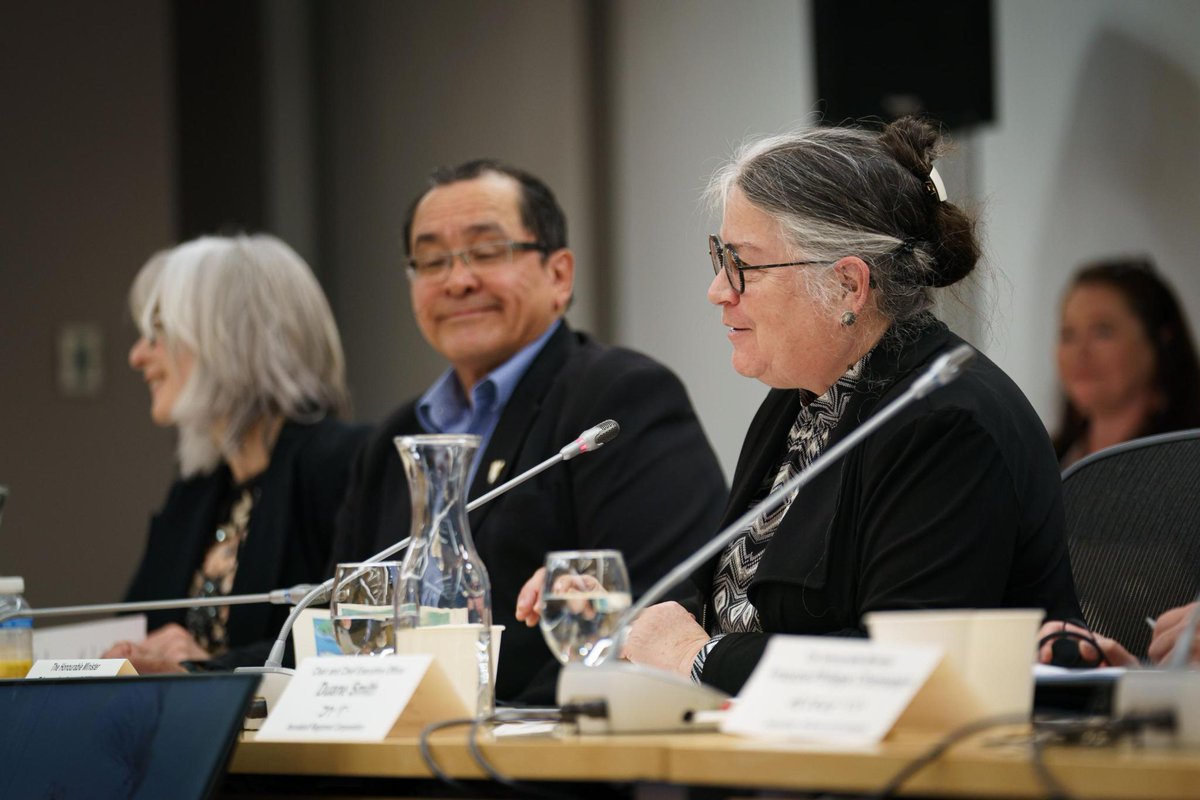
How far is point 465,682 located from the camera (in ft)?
4.42

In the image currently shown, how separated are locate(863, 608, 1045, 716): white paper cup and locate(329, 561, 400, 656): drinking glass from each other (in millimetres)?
560

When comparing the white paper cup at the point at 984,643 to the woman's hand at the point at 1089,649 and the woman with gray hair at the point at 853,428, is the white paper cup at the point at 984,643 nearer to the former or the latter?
the woman's hand at the point at 1089,649

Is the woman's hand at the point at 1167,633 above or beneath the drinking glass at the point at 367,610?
beneath

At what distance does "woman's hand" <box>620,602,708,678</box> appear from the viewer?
5.41 ft

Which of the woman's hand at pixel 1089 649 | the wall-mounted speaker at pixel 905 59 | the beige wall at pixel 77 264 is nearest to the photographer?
the woman's hand at pixel 1089 649

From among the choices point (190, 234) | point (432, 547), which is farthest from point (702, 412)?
point (432, 547)

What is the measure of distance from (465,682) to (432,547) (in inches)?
5.4

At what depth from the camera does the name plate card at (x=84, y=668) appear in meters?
1.59

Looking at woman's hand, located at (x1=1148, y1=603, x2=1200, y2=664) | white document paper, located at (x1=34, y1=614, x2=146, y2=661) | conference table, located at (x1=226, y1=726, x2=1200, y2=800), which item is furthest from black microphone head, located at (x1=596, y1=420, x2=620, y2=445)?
white document paper, located at (x1=34, y1=614, x2=146, y2=661)

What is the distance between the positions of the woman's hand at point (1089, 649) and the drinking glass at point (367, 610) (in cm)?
62

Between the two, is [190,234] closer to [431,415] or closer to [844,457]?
[431,415]

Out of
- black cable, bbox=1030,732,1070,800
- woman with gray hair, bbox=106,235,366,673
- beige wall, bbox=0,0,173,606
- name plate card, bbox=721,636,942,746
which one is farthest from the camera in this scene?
beige wall, bbox=0,0,173,606

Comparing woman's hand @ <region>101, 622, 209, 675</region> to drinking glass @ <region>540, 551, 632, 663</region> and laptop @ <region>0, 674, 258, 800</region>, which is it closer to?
laptop @ <region>0, 674, 258, 800</region>

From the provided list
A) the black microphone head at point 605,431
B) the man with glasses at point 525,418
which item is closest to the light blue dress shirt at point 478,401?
the man with glasses at point 525,418
